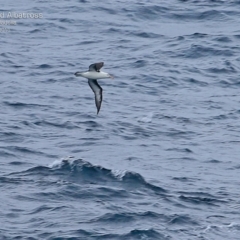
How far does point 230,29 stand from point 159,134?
12159mm

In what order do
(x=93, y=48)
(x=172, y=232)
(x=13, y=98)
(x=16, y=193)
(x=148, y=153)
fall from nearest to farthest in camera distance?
(x=172, y=232) → (x=16, y=193) → (x=148, y=153) → (x=13, y=98) → (x=93, y=48)

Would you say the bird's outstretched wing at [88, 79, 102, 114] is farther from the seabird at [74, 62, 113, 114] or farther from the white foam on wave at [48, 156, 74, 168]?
the white foam on wave at [48, 156, 74, 168]

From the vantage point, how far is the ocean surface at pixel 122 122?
23.8 m

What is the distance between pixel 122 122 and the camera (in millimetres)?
30531

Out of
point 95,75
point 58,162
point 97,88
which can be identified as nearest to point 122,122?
point 58,162

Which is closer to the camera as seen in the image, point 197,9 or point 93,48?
point 93,48

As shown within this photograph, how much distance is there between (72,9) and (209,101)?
13.0m

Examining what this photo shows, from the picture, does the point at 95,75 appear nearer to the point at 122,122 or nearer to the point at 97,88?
the point at 97,88

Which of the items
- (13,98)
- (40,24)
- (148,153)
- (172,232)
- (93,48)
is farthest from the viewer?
(40,24)

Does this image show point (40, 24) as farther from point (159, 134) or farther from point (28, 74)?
point (159, 134)

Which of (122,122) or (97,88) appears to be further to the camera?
(122,122)

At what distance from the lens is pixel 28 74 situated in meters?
34.8

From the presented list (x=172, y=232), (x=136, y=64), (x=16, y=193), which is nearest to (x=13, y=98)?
(x=136, y=64)

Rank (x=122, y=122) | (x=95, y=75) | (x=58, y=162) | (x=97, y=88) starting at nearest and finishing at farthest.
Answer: (x=95, y=75) → (x=97, y=88) → (x=58, y=162) → (x=122, y=122)
